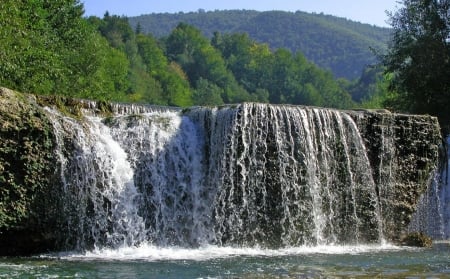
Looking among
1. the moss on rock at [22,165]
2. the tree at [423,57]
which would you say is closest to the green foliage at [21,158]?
the moss on rock at [22,165]

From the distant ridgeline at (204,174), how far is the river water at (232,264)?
0.78 metres

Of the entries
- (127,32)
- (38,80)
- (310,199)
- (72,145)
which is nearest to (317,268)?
(310,199)

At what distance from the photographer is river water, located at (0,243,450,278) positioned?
11383 mm

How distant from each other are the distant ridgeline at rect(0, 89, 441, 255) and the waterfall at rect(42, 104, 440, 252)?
3cm

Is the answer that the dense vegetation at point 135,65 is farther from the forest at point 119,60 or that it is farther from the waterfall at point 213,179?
the waterfall at point 213,179

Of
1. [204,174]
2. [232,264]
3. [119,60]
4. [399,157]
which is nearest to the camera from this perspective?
[232,264]

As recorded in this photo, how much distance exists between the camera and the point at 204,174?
16766 millimetres

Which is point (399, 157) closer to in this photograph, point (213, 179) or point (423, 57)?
point (213, 179)

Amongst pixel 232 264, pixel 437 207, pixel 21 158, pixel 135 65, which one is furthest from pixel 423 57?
pixel 135 65

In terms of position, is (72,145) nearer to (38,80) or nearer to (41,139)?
(41,139)

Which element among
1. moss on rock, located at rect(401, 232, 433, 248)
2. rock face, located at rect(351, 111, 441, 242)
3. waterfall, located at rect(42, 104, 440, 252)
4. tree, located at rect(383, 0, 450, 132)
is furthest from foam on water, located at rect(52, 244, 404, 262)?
tree, located at rect(383, 0, 450, 132)

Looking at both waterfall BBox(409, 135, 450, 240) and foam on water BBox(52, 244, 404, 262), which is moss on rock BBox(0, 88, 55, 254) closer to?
foam on water BBox(52, 244, 404, 262)

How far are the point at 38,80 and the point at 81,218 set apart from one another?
11315 millimetres

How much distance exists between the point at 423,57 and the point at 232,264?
56.8 ft
